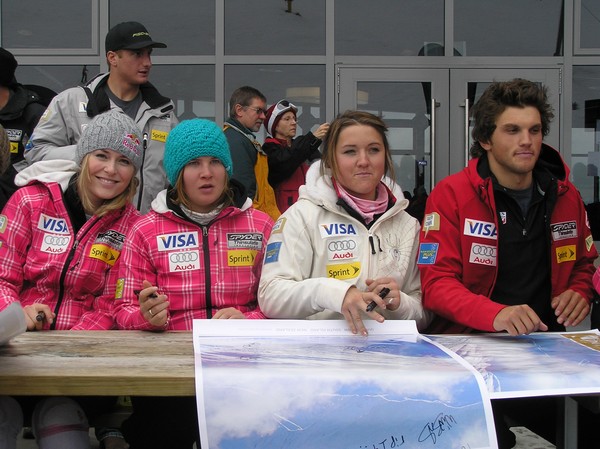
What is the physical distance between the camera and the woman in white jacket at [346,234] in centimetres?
233

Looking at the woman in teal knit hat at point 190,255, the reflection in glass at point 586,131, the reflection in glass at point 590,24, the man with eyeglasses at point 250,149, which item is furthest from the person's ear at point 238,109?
the reflection in glass at point 590,24

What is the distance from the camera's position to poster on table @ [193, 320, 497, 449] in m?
1.53

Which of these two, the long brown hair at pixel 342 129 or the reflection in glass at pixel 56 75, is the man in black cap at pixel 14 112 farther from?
the reflection in glass at pixel 56 75

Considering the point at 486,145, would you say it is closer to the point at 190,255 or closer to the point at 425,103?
the point at 190,255

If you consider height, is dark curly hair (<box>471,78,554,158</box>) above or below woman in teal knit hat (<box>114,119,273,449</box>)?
above

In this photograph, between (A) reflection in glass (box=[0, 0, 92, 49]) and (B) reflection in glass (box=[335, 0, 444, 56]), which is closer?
(B) reflection in glass (box=[335, 0, 444, 56])

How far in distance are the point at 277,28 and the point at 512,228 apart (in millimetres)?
4520

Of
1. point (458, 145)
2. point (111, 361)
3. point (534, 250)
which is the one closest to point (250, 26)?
point (458, 145)

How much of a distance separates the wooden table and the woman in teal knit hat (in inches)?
13.7

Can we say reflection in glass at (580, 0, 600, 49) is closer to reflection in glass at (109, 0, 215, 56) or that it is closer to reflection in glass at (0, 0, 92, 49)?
reflection in glass at (109, 0, 215, 56)

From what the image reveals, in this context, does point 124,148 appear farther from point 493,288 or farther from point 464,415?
point 464,415

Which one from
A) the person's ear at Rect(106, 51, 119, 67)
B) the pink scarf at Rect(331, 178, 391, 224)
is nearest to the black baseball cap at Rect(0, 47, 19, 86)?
the person's ear at Rect(106, 51, 119, 67)

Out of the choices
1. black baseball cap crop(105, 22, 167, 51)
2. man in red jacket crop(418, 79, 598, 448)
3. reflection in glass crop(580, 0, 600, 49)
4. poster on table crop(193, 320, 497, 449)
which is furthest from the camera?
reflection in glass crop(580, 0, 600, 49)

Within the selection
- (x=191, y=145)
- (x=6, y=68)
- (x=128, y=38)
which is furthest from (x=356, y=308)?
(x=6, y=68)
